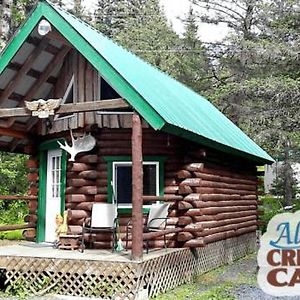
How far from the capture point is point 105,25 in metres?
39.3

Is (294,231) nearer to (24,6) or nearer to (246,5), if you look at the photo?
(246,5)

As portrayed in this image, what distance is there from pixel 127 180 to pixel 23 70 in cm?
322

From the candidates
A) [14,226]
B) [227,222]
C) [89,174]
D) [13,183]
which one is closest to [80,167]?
[89,174]

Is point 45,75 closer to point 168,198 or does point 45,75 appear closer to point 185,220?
point 168,198

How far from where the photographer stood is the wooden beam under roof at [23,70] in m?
10.6

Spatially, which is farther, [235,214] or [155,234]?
[235,214]

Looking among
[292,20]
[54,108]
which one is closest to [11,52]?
[54,108]

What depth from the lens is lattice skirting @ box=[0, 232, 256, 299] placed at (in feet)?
26.2

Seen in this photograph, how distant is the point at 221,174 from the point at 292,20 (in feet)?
37.5

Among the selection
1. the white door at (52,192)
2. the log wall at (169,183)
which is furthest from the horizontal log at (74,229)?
the white door at (52,192)

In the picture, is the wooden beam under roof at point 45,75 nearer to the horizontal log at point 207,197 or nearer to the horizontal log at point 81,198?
the horizontal log at point 81,198

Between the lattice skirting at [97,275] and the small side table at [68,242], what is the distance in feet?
4.37

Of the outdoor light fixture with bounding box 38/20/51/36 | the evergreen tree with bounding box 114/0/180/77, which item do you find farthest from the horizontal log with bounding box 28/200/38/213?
the evergreen tree with bounding box 114/0/180/77

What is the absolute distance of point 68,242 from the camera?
10.2 metres
